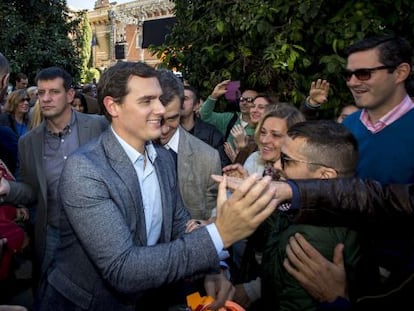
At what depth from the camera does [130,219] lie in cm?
190

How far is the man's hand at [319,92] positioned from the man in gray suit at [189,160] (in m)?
1.38

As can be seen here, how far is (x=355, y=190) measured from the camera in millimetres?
1874

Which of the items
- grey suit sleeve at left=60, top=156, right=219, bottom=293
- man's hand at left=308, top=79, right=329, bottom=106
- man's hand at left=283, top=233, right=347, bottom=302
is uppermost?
man's hand at left=308, top=79, right=329, bottom=106

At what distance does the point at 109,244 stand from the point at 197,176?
159 centimetres

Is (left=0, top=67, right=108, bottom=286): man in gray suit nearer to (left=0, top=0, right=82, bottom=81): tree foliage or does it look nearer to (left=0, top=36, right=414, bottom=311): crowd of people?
(left=0, top=36, right=414, bottom=311): crowd of people

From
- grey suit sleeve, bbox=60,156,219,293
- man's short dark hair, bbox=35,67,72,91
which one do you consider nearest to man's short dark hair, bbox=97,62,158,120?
grey suit sleeve, bbox=60,156,219,293

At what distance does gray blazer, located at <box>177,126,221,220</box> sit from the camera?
3.21 m

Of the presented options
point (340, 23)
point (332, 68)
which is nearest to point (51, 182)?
point (332, 68)

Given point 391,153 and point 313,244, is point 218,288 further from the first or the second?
point 391,153

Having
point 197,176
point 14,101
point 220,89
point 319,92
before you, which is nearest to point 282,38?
point 319,92

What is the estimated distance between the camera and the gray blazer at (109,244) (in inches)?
64.6

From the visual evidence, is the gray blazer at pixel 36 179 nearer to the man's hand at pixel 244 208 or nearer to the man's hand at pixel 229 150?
the man's hand at pixel 229 150

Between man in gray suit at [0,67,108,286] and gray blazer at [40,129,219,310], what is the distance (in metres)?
1.16

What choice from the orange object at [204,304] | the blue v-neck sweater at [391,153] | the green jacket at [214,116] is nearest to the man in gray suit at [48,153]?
the orange object at [204,304]
